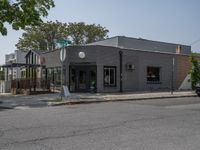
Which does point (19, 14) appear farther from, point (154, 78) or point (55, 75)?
point (154, 78)

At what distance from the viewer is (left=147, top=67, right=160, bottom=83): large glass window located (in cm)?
3791

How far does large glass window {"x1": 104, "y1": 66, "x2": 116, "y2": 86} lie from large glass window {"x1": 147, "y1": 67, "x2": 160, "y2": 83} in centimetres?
489

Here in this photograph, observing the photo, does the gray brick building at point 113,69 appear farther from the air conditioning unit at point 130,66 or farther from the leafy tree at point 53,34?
the leafy tree at point 53,34

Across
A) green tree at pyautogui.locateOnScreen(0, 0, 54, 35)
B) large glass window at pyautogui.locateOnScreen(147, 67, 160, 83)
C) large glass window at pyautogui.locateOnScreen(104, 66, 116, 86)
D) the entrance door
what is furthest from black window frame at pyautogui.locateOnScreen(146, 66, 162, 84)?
green tree at pyautogui.locateOnScreen(0, 0, 54, 35)

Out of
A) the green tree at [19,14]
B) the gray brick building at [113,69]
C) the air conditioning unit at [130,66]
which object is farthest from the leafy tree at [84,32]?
the green tree at [19,14]

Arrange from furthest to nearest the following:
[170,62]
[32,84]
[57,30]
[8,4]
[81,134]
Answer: [57,30] < [170,62] < [32,84] < [8,4] < [81,134]

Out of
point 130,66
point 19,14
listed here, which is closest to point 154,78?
point 130,66

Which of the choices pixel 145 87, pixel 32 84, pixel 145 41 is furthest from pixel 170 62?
pixel 32 84

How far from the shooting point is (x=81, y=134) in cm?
1052

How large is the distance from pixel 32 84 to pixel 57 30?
36.3 m

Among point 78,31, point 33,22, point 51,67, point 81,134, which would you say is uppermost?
point 78,31

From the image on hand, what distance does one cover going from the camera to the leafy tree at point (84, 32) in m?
68.7

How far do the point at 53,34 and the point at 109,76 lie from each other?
36.0 m

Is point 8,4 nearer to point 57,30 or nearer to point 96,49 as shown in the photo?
point 96,49
